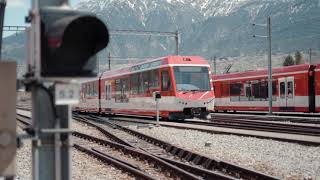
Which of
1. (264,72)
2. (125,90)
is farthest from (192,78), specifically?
(264,72)

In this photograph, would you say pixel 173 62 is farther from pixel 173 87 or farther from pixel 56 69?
pixel 56 69

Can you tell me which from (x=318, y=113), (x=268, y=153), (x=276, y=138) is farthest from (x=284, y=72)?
(x=268, y=153)

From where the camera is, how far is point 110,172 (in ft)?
37.6

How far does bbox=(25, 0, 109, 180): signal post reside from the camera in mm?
3570

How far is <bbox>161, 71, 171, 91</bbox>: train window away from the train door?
10.4 meters

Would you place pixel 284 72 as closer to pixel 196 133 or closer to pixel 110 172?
pixel 196 133

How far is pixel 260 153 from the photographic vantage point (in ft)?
44.3

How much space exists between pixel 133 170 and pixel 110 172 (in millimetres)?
949

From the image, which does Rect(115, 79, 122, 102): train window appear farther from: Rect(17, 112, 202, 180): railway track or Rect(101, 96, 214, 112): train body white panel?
Rect(17, 112, 202, 180): railway track

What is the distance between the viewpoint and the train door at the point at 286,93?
109 feet

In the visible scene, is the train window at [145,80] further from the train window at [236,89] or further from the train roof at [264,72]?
the train window at [236,89]

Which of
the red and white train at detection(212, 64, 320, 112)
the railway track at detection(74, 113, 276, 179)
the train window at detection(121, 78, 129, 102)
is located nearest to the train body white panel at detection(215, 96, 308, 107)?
the red and white train at detection(212, 64, 320, 112)

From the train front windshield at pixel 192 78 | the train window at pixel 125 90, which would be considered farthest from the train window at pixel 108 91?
the train front windshield at pixel 192 78

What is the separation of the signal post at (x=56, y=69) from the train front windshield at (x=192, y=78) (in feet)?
71.6
